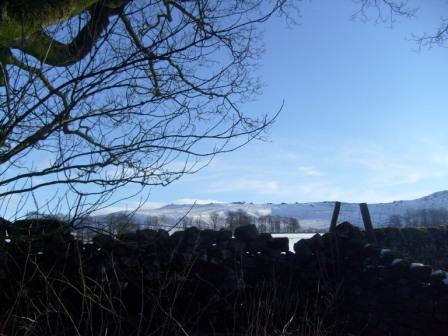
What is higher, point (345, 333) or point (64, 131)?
point (64, 131)

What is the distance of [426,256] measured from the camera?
348 inches

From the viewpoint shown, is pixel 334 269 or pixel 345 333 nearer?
pixel 345 333

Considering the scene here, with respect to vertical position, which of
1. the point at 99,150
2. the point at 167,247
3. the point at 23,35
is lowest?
the point at 167,247

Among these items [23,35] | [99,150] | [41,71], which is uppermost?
[23,35]

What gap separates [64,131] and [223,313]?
3.60 meters

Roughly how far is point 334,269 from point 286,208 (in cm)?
1051

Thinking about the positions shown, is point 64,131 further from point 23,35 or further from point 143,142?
point 23,35

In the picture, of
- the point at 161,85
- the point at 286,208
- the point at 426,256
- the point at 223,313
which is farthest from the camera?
the point at 286,208

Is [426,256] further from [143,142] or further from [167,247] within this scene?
[143,142]

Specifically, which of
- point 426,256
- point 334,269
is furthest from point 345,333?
point 426,256

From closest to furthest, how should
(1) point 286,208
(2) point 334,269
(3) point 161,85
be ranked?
(3) point 161,85 < (2) point 334,269 < (1) point 286,208

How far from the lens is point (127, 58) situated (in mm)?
3529

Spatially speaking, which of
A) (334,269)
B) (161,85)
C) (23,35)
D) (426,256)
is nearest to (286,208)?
(426,256)

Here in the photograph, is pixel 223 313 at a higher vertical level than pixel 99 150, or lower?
lower
